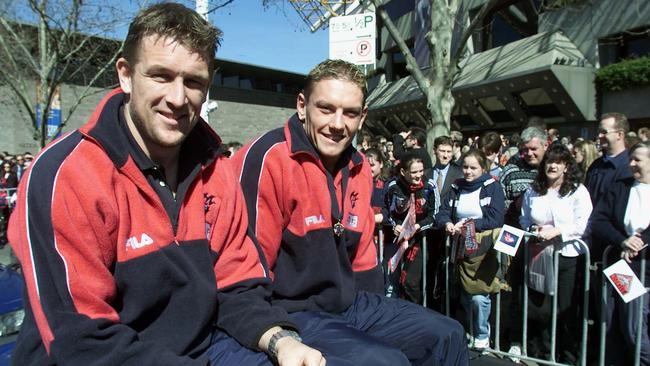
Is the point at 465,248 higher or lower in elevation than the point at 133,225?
lower

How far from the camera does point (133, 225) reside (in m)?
1.63

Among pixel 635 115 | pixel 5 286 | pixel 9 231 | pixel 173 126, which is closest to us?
pixel 9 231

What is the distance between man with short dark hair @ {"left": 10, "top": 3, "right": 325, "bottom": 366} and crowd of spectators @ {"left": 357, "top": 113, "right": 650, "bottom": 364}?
3.12 metres

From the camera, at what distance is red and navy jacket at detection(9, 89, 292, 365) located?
144cm

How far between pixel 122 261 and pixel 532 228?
149 inches

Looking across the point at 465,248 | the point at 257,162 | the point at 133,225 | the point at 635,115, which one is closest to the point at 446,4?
the point at 465,248

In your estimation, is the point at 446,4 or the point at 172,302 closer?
the point at 172,302

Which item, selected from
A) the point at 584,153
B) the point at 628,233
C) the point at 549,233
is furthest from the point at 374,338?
the point at 584,153

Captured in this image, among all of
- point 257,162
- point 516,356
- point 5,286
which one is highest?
point 257,162

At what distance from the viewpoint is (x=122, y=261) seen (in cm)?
158

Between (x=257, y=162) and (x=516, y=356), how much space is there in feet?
11.0

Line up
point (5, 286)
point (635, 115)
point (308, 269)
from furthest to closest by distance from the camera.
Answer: point (635, 115), point (5, 286), point (308, 269)

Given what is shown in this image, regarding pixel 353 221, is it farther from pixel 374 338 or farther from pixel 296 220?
pixel 374 338

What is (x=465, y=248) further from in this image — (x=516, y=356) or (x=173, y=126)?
(x=173, y=126)
